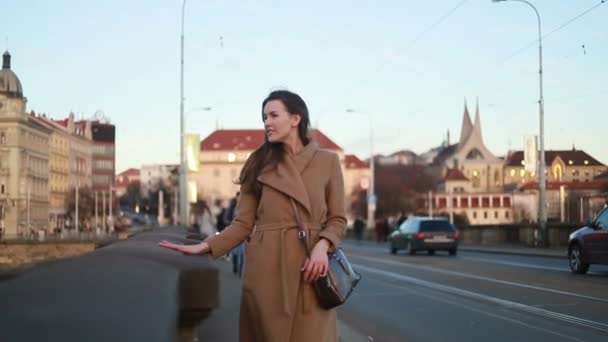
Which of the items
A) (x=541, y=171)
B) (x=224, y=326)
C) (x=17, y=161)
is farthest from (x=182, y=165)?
(x=224, y=326)

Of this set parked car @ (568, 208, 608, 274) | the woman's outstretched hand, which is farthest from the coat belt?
parked car @ (568, 208, 608, 274)

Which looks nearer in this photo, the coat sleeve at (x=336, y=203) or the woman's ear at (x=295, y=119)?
the coat sleeve at (x=336, y=203)

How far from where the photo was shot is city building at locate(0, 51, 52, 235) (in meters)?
15.8

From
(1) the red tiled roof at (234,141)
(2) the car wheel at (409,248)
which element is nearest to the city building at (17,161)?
(2) the car wheel at (409,248)

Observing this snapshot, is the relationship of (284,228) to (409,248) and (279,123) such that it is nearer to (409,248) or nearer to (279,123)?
(279,123)

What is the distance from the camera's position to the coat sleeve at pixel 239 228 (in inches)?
170

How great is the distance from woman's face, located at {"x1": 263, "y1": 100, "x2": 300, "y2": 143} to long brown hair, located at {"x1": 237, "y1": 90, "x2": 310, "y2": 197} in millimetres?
21

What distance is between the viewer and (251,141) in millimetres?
179125

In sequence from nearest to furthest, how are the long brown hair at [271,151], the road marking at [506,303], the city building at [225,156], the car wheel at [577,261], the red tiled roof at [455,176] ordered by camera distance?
the long brown hair at [271,151], the road marking at [506,303], the car wheel at [577,261], the city building at [225,156], the red tiled roof at [455,176]

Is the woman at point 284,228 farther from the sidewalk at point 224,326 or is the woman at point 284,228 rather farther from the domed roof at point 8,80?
the domed roof at point 8,80

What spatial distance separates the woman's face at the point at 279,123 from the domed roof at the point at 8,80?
11.1m

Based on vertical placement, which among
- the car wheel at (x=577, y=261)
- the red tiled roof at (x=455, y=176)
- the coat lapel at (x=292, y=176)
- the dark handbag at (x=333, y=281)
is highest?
the red tiled roof at (x=455, y=176)

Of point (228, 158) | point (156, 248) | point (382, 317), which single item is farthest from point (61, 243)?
point (228, 158)

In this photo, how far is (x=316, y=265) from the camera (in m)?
3.97
